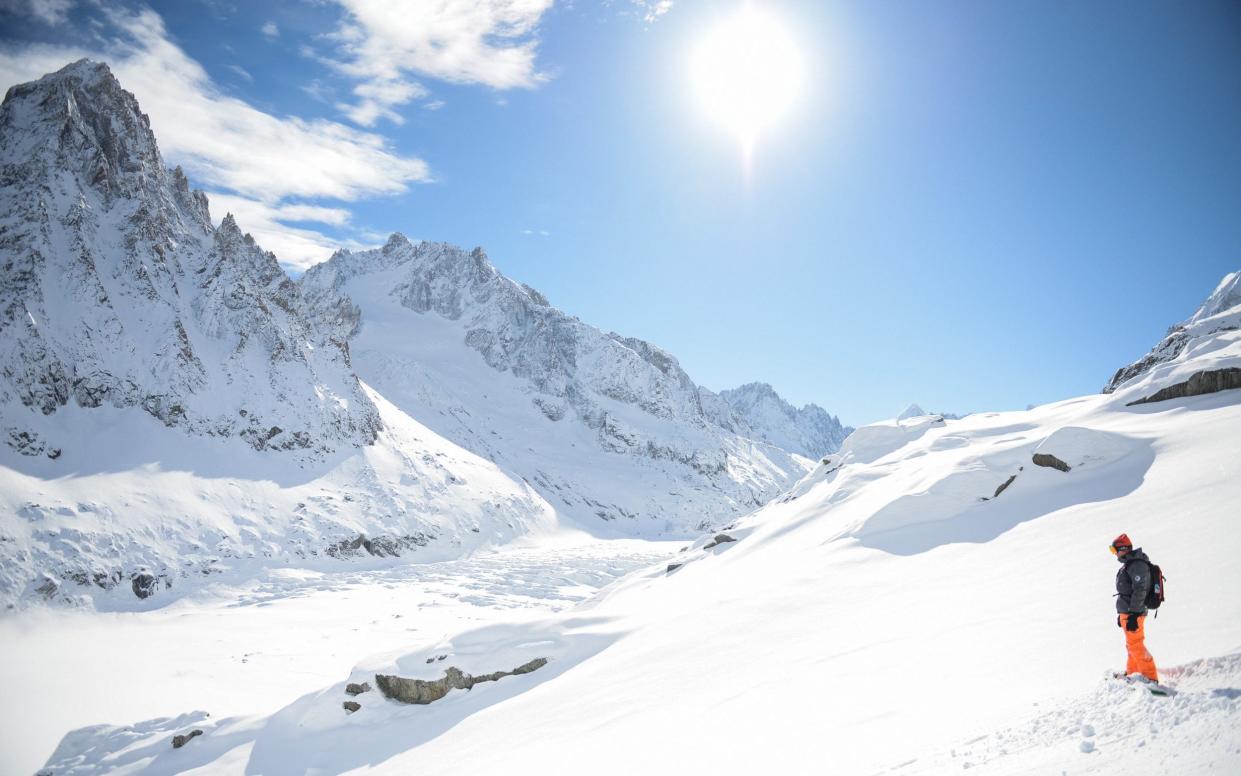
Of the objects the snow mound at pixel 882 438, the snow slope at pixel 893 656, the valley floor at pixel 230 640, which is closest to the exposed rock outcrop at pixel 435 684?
the snow slope at pixel 893 656

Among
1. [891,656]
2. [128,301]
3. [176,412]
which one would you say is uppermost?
[128,301]

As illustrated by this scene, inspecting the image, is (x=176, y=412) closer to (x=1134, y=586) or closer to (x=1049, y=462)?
(x=1049, y=462)

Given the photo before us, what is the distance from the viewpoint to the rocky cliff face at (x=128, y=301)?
37.2 metres

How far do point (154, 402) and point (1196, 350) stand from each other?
2356 inches

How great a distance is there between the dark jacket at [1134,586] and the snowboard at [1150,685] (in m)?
0.62

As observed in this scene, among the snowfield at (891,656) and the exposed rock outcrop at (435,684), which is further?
the exposed rock outcrop at (435,684)

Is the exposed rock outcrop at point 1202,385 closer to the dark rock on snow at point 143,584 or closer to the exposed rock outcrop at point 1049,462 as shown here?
the exposed rock outcrop at point 1049,462

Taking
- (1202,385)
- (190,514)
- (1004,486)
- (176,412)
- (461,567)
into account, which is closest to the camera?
(1004,486)

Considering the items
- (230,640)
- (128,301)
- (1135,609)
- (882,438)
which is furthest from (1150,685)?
(128,301)

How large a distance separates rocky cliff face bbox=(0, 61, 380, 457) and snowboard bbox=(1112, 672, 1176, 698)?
48.4 m

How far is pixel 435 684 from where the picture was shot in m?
12.6

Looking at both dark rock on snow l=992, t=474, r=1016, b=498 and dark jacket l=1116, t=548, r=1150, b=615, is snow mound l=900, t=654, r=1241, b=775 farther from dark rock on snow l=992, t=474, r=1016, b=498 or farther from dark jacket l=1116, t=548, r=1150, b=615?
dark rock on snow l=992, t=474, r=1016, b=498

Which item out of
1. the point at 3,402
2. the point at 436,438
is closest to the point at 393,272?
the point at 436,438

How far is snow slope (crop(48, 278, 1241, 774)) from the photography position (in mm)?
4578
